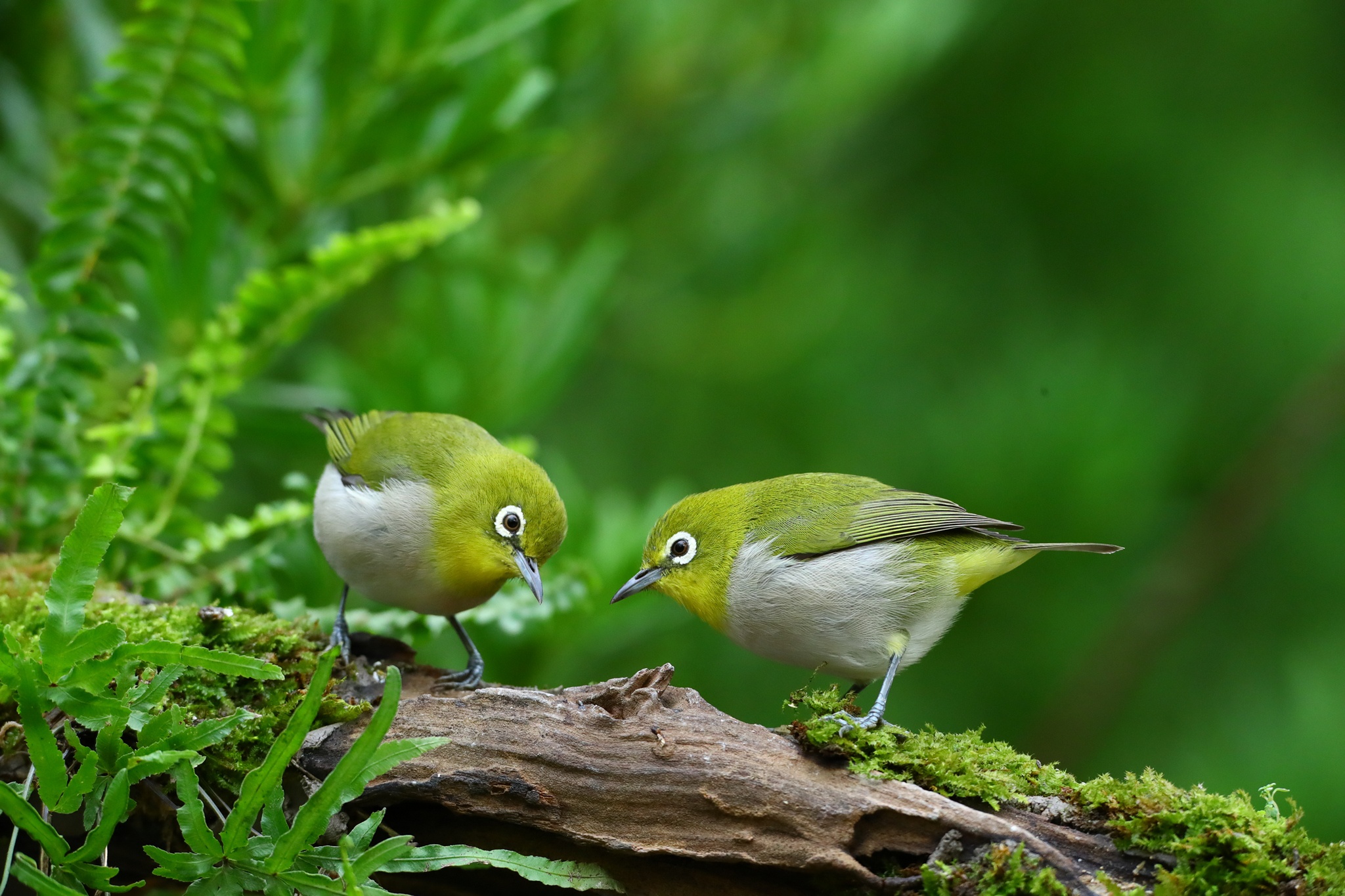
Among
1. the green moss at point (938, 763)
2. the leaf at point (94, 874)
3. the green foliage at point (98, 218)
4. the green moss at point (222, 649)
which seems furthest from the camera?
the green foliage at point (98, 218)

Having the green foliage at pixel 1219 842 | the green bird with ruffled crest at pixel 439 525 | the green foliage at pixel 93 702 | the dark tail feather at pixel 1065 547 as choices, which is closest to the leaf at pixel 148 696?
the green foliage at pixel 93 702

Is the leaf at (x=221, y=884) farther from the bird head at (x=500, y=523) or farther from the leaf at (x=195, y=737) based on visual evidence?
the bird head at (x=500, y=523)

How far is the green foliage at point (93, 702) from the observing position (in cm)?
194

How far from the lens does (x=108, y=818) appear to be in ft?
6.39

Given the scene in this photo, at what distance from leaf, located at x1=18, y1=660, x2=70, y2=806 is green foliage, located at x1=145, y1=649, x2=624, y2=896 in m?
0.19

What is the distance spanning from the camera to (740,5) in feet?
16.5

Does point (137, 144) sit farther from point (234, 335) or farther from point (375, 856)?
point (375, 856)

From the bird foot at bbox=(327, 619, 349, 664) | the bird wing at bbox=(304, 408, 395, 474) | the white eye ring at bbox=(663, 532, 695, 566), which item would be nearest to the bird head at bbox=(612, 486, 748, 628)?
the white eye ring at bbox=(663, 532, 695, 566)

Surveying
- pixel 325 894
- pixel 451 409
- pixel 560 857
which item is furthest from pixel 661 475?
pixel 325 894

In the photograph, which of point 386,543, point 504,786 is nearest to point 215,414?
point 386,543

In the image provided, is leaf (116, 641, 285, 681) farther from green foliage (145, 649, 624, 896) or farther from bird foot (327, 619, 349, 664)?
bird foot (327, 619, 349, 664)

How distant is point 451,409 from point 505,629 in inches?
40.8

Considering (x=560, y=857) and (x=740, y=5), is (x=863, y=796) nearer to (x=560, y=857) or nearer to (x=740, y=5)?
(x=560, y=857)

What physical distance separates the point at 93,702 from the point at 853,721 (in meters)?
1.47
